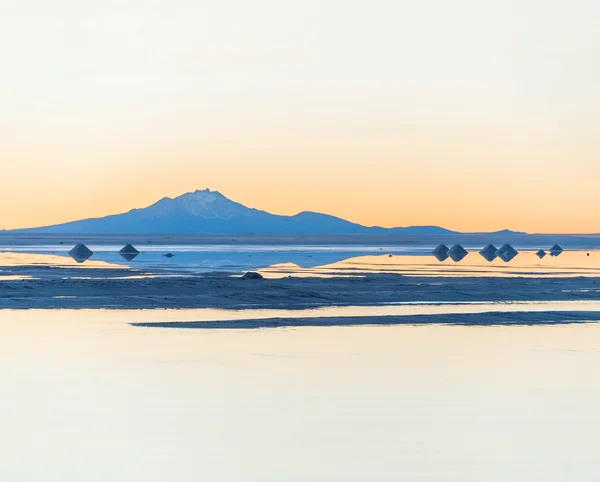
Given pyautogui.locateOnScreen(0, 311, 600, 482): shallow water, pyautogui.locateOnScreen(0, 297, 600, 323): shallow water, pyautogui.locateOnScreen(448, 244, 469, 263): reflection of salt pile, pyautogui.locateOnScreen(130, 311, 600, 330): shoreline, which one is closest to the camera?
pyautogui.locateOnScreen(0, 311, 600, 482): shallow water

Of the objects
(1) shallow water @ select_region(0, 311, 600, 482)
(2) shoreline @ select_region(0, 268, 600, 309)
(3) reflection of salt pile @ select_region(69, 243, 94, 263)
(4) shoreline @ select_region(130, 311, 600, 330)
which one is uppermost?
(3) reflection of salt pile @ select_region(69, 243, 94, 263)

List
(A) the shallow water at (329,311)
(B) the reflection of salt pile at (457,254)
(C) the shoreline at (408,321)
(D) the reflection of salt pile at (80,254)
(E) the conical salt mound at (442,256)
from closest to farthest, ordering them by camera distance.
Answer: (C) the shoreline at (408,321) → (A) the shallow water at (329,311) → (D) the reflection of salt pile at (80,254) → (E) the conical salt mound at (442,256) → (B) the reflection of salt pile at (457,254)

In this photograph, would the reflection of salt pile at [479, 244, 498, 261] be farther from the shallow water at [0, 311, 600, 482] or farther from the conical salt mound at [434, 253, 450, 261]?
the shallow water at [0, 311, 600, 482]

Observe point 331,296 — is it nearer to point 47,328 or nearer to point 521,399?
point 47,328

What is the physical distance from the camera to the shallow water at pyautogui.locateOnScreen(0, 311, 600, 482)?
13352 millimetres

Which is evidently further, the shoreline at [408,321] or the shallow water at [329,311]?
Answer: the shallow water at [329,311]

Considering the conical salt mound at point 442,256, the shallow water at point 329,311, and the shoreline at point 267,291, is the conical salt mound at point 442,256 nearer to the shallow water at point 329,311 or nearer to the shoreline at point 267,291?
the shoreline at point 267,291

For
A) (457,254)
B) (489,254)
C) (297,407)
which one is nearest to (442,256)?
(457,254)

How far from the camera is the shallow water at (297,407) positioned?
Answer: 13352mm

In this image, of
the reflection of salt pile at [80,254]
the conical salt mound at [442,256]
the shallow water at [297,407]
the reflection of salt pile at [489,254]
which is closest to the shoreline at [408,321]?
the shallow water at [297,407]

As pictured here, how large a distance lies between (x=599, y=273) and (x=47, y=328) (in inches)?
1623

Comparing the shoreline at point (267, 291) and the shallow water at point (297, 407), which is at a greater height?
the shoreline at point (267, 291)

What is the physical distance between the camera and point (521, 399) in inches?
Result: 713

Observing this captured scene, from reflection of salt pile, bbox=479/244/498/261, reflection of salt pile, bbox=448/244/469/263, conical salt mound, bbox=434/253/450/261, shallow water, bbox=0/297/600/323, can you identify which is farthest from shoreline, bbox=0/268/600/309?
reflection of salt pile, bbox=479/244/498/261
